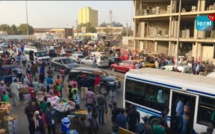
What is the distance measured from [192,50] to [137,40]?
11.6 metres

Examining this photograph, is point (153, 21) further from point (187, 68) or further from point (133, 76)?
point (133, 76)

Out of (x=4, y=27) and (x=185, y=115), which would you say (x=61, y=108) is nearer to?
(x=185, y=115)

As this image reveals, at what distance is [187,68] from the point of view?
23.4 metres

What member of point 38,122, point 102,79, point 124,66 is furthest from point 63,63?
point 38,122

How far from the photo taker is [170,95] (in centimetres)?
995

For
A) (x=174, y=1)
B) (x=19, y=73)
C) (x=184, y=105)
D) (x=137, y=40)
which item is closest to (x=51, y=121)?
(x=184, y=105)

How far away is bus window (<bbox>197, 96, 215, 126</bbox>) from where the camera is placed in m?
8.60

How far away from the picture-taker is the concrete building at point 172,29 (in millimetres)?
35000

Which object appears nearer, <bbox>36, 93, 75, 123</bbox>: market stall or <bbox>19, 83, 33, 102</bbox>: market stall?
<bbox>36, 93, 75, 123</bbox>: market stall

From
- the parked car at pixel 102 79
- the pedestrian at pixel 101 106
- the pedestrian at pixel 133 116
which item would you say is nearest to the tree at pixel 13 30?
the parked car at pixel 102 79

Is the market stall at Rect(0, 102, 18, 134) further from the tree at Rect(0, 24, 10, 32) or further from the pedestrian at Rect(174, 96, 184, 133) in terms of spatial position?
the tree at Rect(0, 24, 10, 32)

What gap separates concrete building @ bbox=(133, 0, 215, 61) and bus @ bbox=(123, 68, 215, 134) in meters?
20.4

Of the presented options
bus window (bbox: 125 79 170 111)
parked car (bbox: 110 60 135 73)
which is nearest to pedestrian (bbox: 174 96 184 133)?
bus window (bbox: 125 79 170 111)

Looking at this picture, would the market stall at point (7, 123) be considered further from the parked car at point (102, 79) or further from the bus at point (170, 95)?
the parked car at point (102, 79)
